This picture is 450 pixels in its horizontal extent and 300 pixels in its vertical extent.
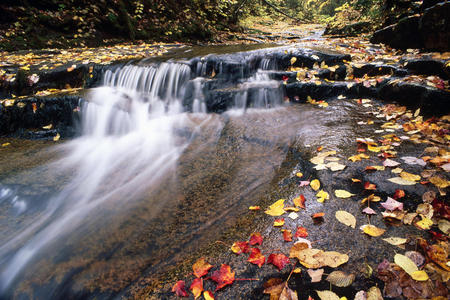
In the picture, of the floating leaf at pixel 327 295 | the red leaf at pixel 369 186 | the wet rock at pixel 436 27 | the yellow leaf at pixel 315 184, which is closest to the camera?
the floating leaf at pixel 327 295

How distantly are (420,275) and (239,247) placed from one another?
3.36 ft

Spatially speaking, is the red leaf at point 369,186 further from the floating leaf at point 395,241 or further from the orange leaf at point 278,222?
the orange leaf at point 278,222

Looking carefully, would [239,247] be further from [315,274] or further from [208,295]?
[315,274]

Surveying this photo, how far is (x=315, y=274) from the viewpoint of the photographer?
1.27m

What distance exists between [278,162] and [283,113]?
165cm

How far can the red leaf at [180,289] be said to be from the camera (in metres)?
1.33

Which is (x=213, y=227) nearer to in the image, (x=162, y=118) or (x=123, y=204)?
(x=123, y=204)

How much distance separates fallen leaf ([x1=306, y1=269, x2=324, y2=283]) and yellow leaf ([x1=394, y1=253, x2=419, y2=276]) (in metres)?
0.44

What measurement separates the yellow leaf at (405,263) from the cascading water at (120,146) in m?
2.41

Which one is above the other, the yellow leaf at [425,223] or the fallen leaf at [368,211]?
the yellow leaf at [425,223]

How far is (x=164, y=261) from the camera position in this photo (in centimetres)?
168

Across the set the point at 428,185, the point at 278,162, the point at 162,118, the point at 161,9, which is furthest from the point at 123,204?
the point at 161,9

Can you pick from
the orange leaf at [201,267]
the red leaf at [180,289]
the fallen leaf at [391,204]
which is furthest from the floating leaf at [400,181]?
the red leaf at [180,289]

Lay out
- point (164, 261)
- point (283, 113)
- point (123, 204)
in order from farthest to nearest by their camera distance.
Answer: point (283, 113) < point (123, 204) < point (164, 261)
